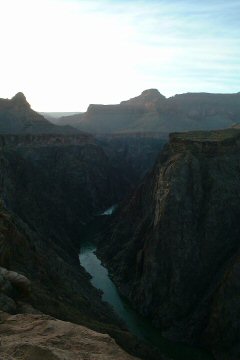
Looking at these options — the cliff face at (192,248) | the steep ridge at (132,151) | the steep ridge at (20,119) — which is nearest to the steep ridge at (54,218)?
the cliff face at (192,248)

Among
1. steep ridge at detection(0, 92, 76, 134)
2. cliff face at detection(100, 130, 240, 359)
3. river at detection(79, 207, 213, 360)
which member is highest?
steep ridge at detection(0, 92, 76, 134)

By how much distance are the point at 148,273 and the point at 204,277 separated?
6.84m

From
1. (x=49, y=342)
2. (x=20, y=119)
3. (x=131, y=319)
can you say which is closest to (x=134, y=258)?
(x=131, y=319)

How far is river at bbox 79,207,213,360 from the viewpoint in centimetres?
4906

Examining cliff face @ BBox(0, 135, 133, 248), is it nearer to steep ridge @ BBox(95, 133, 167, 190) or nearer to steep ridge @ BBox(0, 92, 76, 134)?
steep ridge @ BBox(0, 92, 76, 134)

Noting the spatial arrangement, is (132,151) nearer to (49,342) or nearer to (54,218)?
(54,218)

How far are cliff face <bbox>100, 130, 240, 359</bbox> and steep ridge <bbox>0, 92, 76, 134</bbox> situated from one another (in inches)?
2806

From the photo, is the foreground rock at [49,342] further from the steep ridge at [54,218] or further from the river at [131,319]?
the river at [131,319]

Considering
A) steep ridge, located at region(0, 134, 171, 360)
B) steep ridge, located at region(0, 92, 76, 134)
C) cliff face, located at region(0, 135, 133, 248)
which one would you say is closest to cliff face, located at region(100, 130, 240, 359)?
steep ridge, located at region(0, 134, 171, 360)

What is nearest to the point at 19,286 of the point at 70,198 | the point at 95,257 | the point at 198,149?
the point at 198,149

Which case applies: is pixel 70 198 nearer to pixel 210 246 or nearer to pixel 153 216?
pixel 153 216

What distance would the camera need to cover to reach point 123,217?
90.1m

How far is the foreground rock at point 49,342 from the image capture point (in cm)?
1742

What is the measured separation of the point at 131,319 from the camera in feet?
188
